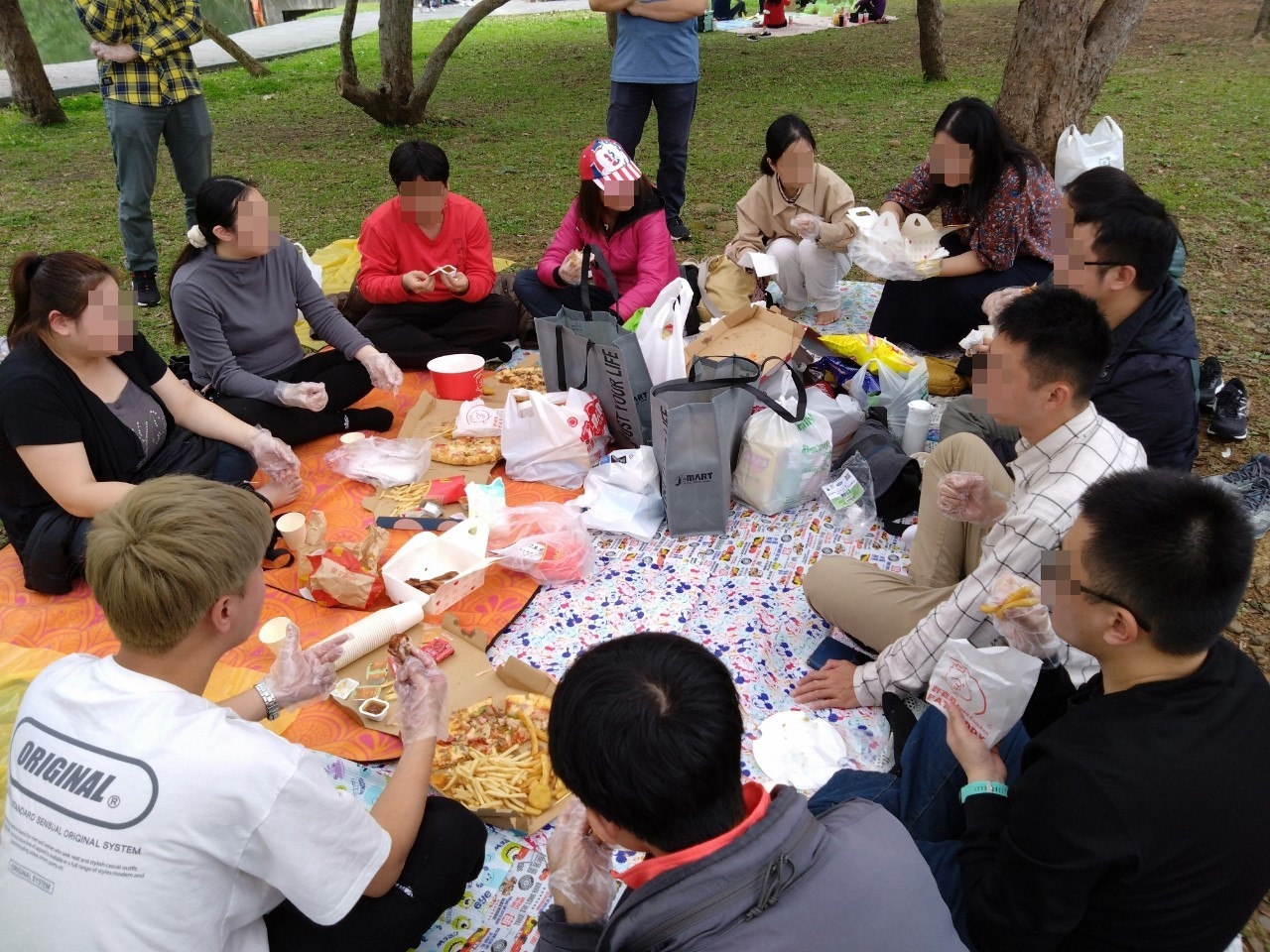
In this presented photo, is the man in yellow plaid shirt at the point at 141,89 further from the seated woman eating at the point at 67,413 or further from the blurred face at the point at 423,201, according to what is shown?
the seated woman eating at the point at 67,413

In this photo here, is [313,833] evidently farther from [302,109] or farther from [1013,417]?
[302,109]

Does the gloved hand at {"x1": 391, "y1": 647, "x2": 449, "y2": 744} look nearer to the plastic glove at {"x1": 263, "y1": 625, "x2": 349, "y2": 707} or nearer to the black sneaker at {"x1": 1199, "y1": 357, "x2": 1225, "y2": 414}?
the plastic glove at {"x1": 263, "y1": 625, "x2": 349, "y2": 707}

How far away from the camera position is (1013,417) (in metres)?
2.76

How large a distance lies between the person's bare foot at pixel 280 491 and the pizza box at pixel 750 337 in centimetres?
199

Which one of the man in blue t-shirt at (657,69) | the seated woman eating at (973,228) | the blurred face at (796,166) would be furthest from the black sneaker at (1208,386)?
the man in blue t-shirt at (657,69)

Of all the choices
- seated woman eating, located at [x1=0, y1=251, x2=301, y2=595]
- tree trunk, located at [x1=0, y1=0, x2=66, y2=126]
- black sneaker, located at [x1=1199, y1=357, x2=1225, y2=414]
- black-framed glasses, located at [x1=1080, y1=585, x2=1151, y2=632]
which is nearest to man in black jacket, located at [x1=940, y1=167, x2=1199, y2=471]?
black sneaker, located at [x1=1199, y1=357, x2=1225, y2=414]

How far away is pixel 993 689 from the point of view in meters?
2.29

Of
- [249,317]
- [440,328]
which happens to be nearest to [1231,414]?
[440,328]

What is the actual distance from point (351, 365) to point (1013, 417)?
3458 mm

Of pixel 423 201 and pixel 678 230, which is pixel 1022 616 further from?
pixel 678 230

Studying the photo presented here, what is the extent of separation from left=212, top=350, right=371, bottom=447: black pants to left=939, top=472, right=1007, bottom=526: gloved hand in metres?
3.15

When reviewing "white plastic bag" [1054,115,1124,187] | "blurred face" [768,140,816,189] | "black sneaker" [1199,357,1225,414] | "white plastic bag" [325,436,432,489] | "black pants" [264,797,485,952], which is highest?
"white plastic bag" [1054,115,1124,187]

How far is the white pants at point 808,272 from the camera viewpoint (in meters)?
5.69

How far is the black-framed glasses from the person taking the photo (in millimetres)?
1775
